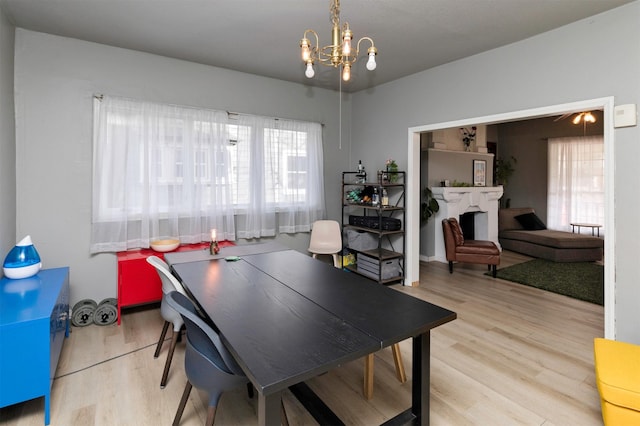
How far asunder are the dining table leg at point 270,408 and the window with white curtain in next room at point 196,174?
286 cm

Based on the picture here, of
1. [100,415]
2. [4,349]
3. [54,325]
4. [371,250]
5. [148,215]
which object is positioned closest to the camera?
[4,349]

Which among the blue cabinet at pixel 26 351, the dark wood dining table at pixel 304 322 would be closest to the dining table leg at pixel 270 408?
the dark wood dining table at pixel 304 322

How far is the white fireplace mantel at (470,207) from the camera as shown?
5633 mm

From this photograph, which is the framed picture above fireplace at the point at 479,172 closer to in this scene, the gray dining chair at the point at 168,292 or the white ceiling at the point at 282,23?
the white ceiling at the point at 282,23

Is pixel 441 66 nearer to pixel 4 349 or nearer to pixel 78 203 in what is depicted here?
pixel 78 203

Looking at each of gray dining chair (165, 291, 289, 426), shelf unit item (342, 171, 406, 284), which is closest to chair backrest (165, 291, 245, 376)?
gray dining chair (165, 291, 289, 426)

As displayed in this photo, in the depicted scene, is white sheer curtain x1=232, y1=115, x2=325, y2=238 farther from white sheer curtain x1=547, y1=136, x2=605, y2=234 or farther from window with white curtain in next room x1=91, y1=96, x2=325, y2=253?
white sheer curtain x1=547, y1=136, x2=605, y2=234

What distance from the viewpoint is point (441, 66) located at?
3811 millimetres

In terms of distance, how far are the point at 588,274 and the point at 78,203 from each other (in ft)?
21.7

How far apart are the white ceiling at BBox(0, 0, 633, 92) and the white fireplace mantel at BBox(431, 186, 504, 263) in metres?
2.57

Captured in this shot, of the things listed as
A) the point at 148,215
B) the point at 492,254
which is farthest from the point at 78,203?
the point at 492,254

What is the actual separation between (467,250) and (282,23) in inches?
154

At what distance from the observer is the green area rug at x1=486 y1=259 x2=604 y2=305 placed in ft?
13.4

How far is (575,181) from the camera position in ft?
22.2
